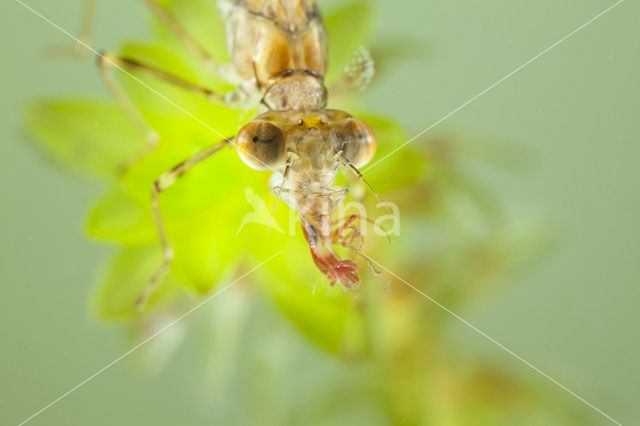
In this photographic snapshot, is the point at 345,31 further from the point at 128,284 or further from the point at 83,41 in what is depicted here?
the point at 128,284

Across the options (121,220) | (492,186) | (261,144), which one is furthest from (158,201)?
(492,186)

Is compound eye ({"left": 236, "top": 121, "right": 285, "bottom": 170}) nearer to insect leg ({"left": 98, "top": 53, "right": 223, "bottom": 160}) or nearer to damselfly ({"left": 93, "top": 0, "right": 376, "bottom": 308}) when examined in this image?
damselfly ({"left": 93, "top": 0, "right": 376, "bottom": 308})

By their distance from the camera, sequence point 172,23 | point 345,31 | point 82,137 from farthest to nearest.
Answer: point 345,31, point 172,23, point 82,137

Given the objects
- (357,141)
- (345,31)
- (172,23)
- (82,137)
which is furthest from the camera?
(345,31)

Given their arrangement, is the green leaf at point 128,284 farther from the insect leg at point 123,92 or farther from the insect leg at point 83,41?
the insect leg at point 83,41

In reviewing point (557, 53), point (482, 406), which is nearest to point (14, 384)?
point (482, 406)

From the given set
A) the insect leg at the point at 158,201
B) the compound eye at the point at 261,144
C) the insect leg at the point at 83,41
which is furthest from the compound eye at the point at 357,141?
the insect leg at the point at 83,41

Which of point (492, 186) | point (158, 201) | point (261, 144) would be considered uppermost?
point (492, 186)
